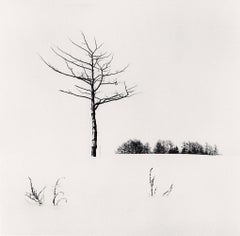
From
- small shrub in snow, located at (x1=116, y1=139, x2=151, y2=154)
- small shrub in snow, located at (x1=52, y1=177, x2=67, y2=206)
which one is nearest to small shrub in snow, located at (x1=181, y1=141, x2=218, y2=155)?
small shrub in snow, located at (x1=116, y1=139, x2=151, y2=154)

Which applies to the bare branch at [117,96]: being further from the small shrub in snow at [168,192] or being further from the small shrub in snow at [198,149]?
the small shrub in snow at [168,192]

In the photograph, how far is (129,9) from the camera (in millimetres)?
3057

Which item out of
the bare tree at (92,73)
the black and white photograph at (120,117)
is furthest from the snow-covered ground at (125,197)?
the bare tree at (92,73)

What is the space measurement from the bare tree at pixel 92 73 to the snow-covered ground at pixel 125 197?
0.33 meters

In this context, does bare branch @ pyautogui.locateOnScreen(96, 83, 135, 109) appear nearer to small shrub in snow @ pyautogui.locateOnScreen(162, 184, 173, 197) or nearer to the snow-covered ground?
the snow-covered ground

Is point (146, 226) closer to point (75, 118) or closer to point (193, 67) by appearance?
point (75, 118)

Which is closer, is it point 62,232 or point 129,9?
point 62,232

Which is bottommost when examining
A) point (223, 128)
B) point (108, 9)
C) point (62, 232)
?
point (62, 232)

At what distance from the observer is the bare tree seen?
3012 mm

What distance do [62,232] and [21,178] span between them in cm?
40

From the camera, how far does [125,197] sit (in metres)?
2.91

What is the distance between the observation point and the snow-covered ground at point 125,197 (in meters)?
2.88

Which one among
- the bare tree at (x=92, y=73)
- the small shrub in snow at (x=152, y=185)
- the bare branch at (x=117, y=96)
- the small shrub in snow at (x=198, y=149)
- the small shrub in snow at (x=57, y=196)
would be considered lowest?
the small shrub in snow at (x=57, y=196)

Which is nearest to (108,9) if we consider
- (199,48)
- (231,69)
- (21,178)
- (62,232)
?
(199,48)
